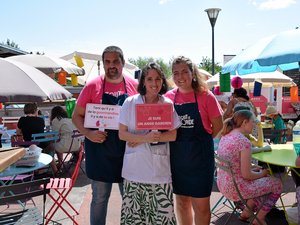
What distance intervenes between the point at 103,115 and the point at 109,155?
34 cm

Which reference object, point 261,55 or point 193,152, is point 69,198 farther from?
point 261,55

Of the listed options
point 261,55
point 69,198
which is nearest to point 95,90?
point 261,55

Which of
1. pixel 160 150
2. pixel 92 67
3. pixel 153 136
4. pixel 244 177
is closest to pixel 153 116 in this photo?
pixel 153 136

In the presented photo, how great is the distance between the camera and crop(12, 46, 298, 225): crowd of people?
2.63m

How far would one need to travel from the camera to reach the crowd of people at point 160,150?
2.63 metres

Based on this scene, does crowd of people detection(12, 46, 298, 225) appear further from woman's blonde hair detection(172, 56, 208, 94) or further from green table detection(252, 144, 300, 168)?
green table detection(252, 144, 300, 168)

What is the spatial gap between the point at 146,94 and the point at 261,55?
5.87 feet

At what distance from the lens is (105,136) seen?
2.85 meters

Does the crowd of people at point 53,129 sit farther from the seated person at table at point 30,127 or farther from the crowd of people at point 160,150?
the crowd of people at point 160,150

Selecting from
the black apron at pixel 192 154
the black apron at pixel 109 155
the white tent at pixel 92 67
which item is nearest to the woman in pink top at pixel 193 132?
the black apron at pixel 192 154

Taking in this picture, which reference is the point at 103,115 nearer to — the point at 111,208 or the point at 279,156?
the point at 279,156

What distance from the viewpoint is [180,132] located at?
283 centimetres

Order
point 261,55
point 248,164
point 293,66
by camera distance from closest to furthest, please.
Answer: point 248,164 < point 261,55 < point 293,66

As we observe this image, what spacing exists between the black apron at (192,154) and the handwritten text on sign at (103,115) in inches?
19.6
